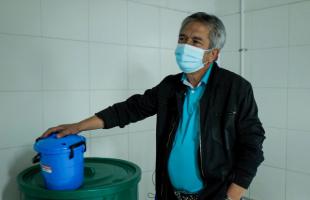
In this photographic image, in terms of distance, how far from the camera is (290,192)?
7.03 feet

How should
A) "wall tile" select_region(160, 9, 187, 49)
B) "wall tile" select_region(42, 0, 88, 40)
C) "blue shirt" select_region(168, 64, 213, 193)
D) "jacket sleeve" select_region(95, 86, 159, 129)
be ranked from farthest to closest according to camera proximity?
"wall tile" select_region(160, 9, 187, 49) → "wall tile" select_region(42, 0, 88, 40) → "jacket sleeve" select_region(95, 86, 159, 129) → "blue shirt" select_region(168, 64, 213, 193)

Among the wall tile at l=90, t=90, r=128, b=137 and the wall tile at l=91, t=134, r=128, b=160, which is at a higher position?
the wall tile at l=90, t=90, r=128, b=137

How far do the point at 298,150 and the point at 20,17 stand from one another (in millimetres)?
1774

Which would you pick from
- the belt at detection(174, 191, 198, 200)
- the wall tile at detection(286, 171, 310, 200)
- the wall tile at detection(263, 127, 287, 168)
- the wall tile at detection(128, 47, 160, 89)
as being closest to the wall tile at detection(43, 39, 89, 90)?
the wall tile at detection(128, 47, 160, 89)

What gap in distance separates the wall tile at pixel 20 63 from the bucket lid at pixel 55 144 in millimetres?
472

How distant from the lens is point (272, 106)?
2211 millimetres

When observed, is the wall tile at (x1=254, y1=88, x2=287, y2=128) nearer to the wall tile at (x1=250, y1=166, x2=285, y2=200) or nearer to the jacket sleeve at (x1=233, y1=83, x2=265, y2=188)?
the wall tile at (x1=250, y1=166, x2=285, y2=200)

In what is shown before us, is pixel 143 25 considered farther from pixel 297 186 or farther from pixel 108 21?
pixel 297 186

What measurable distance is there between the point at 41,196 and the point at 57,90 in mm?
675

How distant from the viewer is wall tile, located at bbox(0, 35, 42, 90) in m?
1.58

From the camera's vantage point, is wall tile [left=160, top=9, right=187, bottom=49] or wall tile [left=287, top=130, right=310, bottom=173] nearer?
wall tile [left=287, top=130, right=310, bottom=173]

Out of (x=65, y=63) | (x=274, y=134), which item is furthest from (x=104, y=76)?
(x=274, y=134)

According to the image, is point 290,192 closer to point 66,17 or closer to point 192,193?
point 192,193

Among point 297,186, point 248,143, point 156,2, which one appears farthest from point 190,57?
point 297,186
